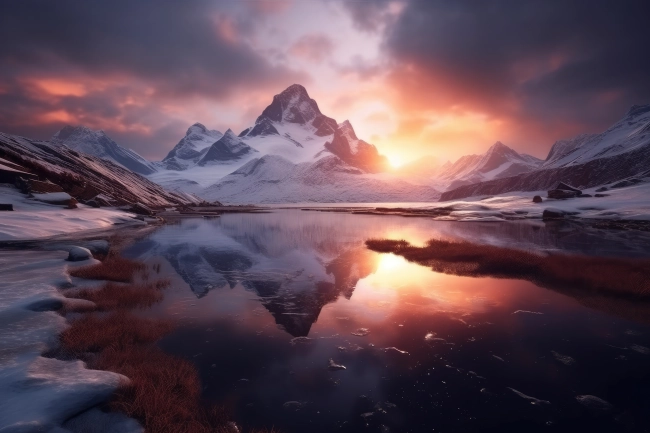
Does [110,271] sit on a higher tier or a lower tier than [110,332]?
higher

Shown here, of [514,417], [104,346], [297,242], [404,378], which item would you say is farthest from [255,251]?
[514,417]

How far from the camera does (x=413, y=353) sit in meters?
10.6

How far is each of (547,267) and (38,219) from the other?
47.4 metres

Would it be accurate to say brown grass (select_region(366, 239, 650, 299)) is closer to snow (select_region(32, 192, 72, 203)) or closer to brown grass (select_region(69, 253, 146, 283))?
brown grass (select_region(69, 253, 146, 283))

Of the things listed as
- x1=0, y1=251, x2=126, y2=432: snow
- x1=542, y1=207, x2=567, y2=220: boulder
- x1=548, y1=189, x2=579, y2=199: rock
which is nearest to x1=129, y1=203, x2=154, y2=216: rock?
x1=0, y1=251, x2=126, y2=432: snow

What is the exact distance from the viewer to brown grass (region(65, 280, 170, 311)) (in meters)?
13.6

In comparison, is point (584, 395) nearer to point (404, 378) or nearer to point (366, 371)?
point (404, 378)

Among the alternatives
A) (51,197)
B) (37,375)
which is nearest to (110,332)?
(37,375)

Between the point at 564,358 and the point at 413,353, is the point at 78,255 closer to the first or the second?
the point at 413,353

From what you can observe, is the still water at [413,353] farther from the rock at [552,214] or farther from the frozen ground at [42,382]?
the rock at [552,214]

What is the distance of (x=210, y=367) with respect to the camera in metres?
9.48

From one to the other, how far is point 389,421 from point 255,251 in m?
26.0

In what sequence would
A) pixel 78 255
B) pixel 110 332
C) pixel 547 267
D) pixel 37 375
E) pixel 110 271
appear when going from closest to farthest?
1. pixel 37 375
2. pixel 110 332
3. pixel 110 271
4. pixel 78 255
5. pixel 547 267

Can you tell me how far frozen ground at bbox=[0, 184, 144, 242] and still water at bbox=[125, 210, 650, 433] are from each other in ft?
66.3
